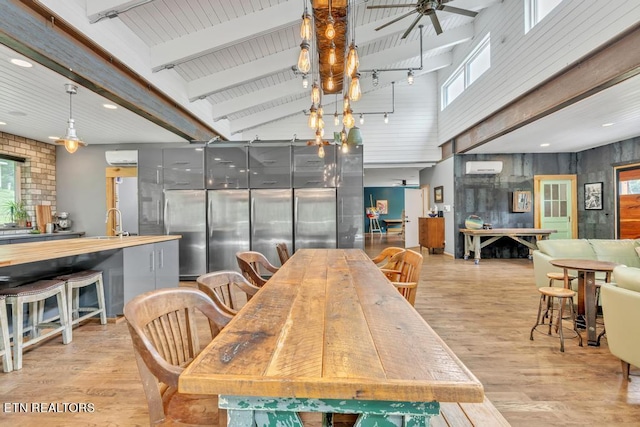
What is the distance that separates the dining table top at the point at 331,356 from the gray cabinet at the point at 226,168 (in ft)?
14.4

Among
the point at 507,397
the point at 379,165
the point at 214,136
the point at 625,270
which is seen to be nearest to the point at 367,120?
the point at 379,165

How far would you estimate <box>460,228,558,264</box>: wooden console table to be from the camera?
669 cm

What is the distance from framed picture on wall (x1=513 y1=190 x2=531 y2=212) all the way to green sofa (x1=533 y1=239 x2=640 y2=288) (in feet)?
11.8

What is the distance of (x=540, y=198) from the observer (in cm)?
751

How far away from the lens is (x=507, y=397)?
1.98 metres

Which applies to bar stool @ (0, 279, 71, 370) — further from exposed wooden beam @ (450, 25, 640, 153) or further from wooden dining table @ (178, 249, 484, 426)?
exposed wooden beam @ (450, 25, 640, 153)

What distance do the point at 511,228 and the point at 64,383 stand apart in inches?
330

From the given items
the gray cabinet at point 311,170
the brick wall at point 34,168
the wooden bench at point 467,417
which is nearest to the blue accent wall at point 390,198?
the gray cabinet at point 311,170

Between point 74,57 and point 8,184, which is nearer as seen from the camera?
point 74,57

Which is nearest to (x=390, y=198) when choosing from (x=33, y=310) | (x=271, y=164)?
(x=271, y=164)

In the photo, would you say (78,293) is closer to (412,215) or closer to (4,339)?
(4,339)

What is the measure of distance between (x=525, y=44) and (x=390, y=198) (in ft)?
37.3

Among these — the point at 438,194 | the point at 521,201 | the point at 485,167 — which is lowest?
the point at 521,201

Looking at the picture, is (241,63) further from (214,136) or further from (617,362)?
(617,362)
